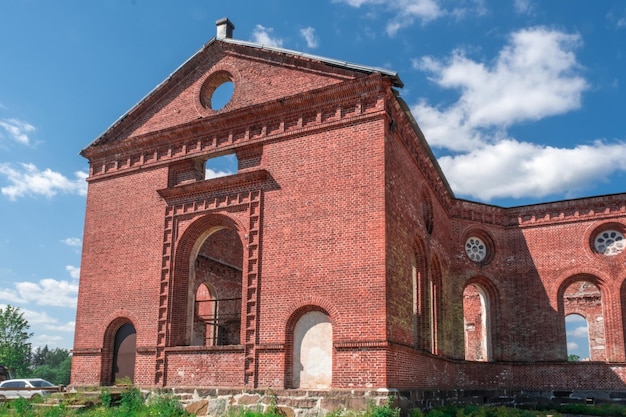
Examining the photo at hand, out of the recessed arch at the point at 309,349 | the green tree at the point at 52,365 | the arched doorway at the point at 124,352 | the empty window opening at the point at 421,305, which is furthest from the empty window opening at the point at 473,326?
the green tree at the point at 52,365

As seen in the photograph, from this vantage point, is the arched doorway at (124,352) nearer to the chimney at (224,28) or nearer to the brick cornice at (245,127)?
the brick cornice at (245,127)

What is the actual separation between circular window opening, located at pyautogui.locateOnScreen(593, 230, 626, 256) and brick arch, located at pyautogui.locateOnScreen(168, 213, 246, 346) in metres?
15.4

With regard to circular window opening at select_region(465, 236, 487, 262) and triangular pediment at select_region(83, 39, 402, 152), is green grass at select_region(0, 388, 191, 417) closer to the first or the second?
triangular pediment at select_region(83, 39, 402, 152)

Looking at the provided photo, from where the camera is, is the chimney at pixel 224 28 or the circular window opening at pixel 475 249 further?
the circular window opening at pixel 475 249

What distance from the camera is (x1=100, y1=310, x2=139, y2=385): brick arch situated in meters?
18.0

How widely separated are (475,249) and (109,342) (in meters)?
15.2

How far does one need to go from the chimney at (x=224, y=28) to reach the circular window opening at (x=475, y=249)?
13.1 metres

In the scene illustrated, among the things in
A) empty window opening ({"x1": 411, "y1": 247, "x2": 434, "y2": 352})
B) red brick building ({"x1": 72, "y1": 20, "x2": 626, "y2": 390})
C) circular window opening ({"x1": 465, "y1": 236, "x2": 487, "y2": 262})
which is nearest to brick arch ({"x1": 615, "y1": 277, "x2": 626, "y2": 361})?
red brick building ({"x1": 72, "y1": 20, "x2": 626, "y2": 390})

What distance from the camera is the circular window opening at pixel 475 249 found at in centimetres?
2528

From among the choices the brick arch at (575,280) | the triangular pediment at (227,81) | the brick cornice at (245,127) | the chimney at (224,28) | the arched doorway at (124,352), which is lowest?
the arched doorway at (124,352)

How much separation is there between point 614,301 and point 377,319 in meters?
13.8

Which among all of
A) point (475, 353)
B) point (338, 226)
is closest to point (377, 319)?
point (338, 226)

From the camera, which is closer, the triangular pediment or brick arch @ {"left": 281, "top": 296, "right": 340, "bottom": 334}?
brick arch @ {"left": 281, "top": 296, "right": 340, "bottom": 334}

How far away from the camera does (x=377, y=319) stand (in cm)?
1401
